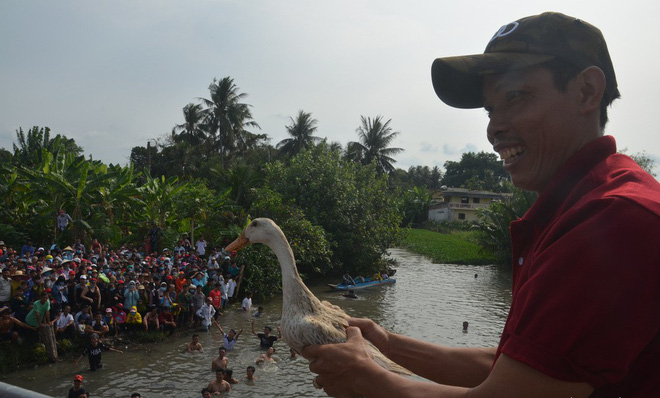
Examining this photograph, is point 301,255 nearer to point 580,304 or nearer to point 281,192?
point 281,192

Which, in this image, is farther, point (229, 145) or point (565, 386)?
point (229, 145)

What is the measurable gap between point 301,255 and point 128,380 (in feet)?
32.8

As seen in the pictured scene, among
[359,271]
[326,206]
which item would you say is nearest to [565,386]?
[326,206]

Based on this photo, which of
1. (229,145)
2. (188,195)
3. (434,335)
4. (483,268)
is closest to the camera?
(434,335)

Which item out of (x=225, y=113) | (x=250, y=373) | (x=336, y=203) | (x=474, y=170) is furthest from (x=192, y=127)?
(x=474, y=170)

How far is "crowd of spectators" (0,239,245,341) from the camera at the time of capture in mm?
11508

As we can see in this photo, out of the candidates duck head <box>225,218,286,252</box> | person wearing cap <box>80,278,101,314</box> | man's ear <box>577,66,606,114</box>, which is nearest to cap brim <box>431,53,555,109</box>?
man's ear <box>577,66,606,114</box>

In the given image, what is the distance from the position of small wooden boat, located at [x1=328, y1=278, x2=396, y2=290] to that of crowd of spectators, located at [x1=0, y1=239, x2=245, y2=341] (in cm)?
593

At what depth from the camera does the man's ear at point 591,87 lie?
1274 millimetres

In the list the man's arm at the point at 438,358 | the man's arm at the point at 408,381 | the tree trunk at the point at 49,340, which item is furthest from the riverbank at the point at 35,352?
the man's arm at the point at 408,381

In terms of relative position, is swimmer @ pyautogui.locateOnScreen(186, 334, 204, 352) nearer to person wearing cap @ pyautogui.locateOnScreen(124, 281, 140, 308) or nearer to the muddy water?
the muddy water

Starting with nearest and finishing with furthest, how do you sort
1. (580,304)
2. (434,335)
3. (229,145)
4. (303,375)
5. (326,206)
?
1. (580,304)
2. (303,375)
3. (434,335)
4. (326,206)
5. (229,145)

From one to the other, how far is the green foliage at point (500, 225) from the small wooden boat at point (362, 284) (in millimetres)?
10314

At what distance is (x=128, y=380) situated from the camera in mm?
10914
